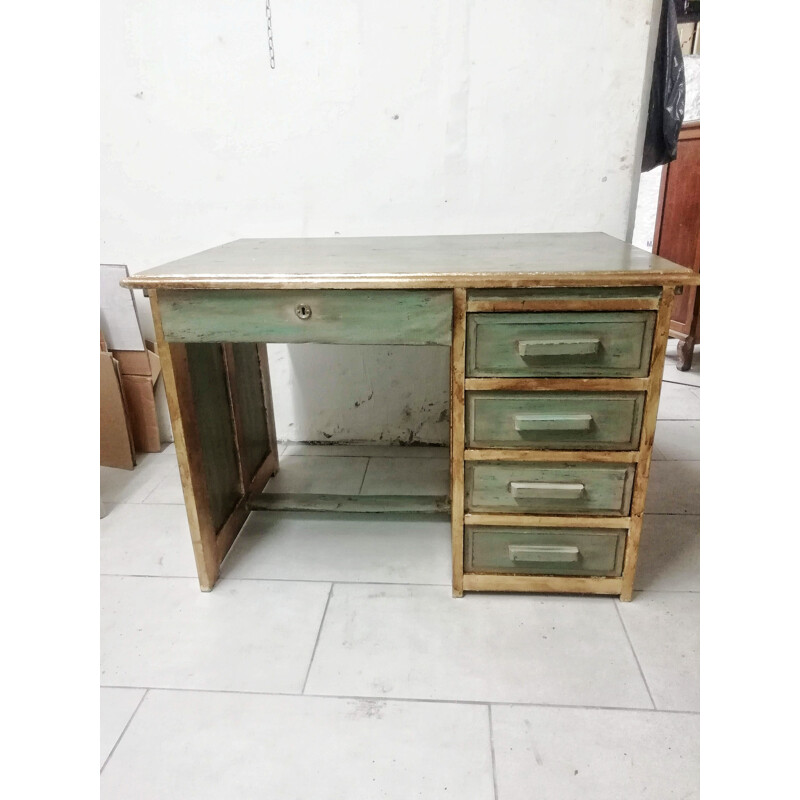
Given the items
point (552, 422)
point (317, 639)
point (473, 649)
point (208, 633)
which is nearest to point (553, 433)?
point (552, 422)

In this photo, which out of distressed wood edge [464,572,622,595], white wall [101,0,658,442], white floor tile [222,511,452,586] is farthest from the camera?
white wall [101,0,658,442]

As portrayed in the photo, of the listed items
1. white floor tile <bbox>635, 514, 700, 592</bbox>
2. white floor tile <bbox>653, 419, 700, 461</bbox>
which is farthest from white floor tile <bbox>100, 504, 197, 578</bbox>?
white floor tile <bbox>653, 419, 700, 461</bbox>

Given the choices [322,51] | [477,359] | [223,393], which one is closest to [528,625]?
[477,359]

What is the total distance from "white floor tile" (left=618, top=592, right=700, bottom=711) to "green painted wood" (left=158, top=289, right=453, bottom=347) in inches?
33.2

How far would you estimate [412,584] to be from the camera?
1.58 meters

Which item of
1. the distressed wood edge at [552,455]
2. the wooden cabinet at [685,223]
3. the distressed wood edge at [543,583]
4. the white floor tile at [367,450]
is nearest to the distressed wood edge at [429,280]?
the distressed wood edge at [552,455]

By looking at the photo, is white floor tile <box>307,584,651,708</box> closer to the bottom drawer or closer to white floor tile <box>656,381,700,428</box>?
the bottom drawer

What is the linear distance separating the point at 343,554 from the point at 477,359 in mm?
768

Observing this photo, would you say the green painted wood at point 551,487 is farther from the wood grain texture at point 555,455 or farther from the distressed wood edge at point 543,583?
the distressed wood edge at point 543,583

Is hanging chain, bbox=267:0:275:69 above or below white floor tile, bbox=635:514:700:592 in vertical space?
above

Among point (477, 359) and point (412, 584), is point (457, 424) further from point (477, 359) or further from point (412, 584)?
point (412, 584)

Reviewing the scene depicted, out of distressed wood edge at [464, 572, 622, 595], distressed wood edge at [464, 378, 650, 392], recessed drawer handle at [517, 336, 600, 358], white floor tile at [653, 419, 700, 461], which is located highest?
recessed drawer handle at [517, 336, 600, 358]

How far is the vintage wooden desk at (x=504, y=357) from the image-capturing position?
48.5 inches

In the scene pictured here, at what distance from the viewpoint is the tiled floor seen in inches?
42.9
